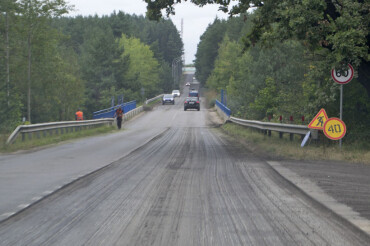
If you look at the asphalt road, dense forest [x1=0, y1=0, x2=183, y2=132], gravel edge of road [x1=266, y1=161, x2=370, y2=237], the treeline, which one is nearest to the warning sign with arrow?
the treeline

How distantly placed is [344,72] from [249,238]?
8.94m

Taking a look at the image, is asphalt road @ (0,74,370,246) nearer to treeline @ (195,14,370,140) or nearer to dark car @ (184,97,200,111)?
treeline @ (195,14,370,140)

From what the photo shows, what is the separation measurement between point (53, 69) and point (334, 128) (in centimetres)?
4638

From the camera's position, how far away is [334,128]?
13.3 metres

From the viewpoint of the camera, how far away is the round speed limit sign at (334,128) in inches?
519

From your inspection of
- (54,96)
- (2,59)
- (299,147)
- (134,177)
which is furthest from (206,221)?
(54,96)

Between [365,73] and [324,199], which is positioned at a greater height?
[365,73]

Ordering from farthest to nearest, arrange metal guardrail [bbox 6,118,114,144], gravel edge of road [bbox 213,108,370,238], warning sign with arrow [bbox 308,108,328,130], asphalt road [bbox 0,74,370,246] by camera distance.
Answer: metal guardrail [bbox 6,118,114,144]
warning sign with arrow [bbox 308,108,328,130]
gravel edge of road [bbox 213,108,370,238]
asphalt road [bbox 0,74,370,246]

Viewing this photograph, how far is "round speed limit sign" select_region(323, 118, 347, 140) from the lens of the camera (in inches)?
519

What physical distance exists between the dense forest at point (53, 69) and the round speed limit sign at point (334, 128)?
66.3ft

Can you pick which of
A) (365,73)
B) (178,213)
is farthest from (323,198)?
(365,73)

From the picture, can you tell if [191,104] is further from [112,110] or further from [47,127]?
[47,127]

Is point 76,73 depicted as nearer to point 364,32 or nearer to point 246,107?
point 246,107

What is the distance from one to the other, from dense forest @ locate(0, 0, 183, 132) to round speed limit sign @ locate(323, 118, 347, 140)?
66.3 ft
